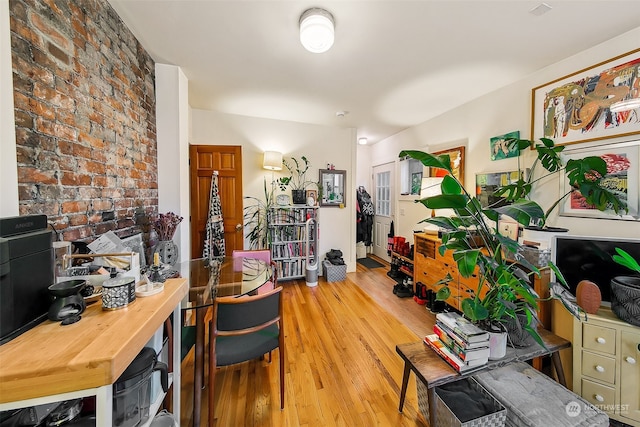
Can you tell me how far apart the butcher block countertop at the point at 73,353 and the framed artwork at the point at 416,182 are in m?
3.91

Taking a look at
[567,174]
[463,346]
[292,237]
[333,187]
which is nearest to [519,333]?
[463,346]

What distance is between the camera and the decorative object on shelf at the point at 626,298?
1.35 m

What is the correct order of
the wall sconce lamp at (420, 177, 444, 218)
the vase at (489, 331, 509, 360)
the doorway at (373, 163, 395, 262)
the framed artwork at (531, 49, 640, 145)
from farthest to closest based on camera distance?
the doorway at (373, 163, 395, 262) < the wall sconce lamp at (420, 177, 444, 218) < the framed artwork at (531, 49, 640, 145) < the vase at (489, 331, 509, 360)

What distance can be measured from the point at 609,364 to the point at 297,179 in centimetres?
362

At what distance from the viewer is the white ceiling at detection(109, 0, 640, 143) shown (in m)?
1.54

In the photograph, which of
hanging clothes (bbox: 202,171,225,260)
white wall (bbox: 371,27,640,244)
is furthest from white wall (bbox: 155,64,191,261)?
white wall (bbox: 371,27,640,244)

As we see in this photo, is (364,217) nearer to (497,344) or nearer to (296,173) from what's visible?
(296,173)

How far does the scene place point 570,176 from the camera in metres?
1.84

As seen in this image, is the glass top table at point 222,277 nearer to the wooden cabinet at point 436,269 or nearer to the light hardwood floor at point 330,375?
the light hardwood floor at point 330,375

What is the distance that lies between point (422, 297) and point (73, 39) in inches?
148

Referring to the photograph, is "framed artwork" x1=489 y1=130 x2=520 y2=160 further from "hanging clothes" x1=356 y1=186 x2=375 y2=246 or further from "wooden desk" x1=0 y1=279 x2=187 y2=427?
"wooden desk" x1=0 y1=279 x2=187 y2=427

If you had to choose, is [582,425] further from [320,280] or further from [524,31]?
[320,280]

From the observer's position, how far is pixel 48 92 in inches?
43.4

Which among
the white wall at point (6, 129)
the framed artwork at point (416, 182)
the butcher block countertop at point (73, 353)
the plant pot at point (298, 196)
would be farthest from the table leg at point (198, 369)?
the framed artwork at point (416, 182)
